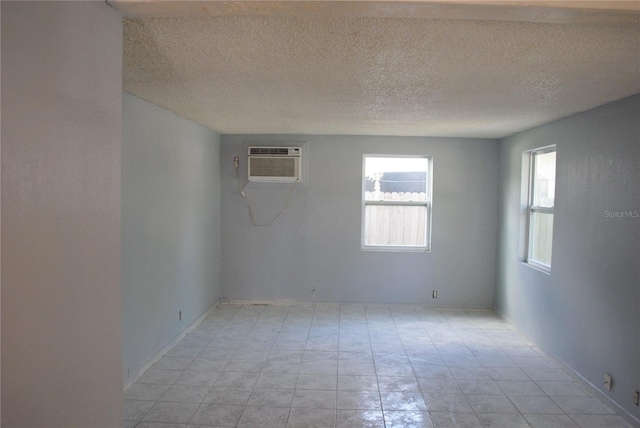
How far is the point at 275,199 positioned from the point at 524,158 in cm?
295

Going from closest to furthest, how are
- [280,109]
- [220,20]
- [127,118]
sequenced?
[220,20] → [127,118] → [280,109]

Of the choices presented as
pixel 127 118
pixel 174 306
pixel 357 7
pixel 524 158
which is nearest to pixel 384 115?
pixel 524 158

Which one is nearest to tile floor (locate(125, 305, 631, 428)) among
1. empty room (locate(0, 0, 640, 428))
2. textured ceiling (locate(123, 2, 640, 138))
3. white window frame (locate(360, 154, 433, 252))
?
empty room (locate(0, 0, 640, 428))

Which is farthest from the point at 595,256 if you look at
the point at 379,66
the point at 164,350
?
the point at 164,350

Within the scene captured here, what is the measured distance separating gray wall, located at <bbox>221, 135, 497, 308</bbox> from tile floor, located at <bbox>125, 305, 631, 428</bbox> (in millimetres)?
666

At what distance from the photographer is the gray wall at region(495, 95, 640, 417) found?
2678 mm

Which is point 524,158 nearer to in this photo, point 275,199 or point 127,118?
point 275,199

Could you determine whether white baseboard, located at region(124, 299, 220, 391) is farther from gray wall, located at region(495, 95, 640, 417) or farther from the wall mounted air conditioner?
gray wall, located at region(495, 95, 640, 417)

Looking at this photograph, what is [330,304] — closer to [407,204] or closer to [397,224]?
[397,224]

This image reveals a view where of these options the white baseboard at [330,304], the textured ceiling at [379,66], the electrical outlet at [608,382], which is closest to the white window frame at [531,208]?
the textured ceiling at [379,66]

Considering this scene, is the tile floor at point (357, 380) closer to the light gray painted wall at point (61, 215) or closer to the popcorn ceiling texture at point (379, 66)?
the light gray painted wall at point (61, 215)

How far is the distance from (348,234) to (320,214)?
0.45 metres

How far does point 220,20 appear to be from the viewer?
1.61 m

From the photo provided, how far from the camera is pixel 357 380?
3.20 metres
